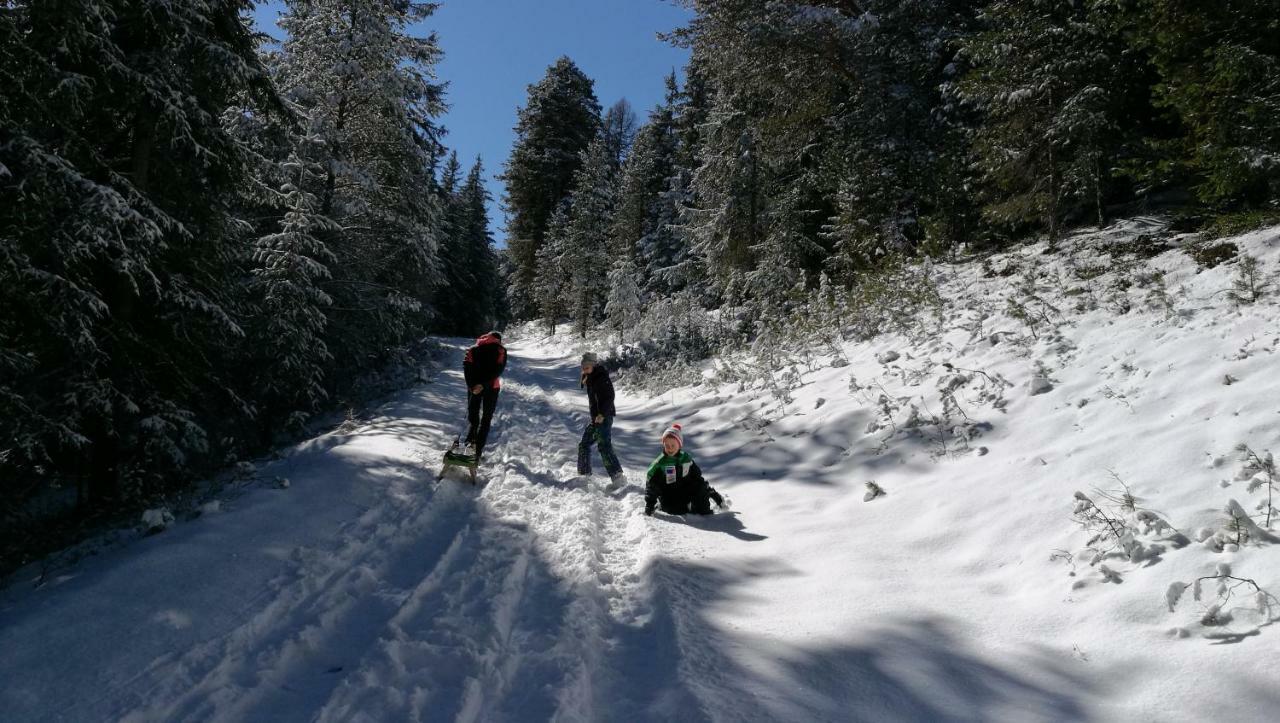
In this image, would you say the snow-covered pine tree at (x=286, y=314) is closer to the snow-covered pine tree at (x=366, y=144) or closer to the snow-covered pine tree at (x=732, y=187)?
the snow-covered pine tree at (x=366, y=144)

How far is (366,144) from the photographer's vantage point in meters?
15.1

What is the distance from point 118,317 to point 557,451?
6.04 meters

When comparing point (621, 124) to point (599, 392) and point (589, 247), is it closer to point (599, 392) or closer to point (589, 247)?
point (589, 247)

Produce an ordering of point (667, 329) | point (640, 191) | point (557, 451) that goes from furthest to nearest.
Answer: point (640, 191) → point (667, 329) → point (557, 451)

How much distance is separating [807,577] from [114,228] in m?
7.82

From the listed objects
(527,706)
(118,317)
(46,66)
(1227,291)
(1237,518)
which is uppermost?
(46,66)

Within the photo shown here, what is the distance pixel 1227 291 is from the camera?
6.69 m

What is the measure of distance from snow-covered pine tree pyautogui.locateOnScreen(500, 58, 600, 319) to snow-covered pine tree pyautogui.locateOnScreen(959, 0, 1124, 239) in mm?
31605

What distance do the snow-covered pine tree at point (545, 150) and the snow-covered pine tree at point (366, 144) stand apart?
79.8ft

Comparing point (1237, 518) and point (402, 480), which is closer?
point (1237, 518)

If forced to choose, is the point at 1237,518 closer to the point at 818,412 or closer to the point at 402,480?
the point at 818,412

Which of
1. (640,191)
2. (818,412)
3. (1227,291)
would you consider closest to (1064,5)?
(1227,291)

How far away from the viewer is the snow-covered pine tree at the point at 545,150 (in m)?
40.8

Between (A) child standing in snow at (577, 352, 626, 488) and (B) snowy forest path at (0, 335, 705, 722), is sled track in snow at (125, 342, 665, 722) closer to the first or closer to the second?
(B) snowy forest path at (0, 335, 705, 722)
